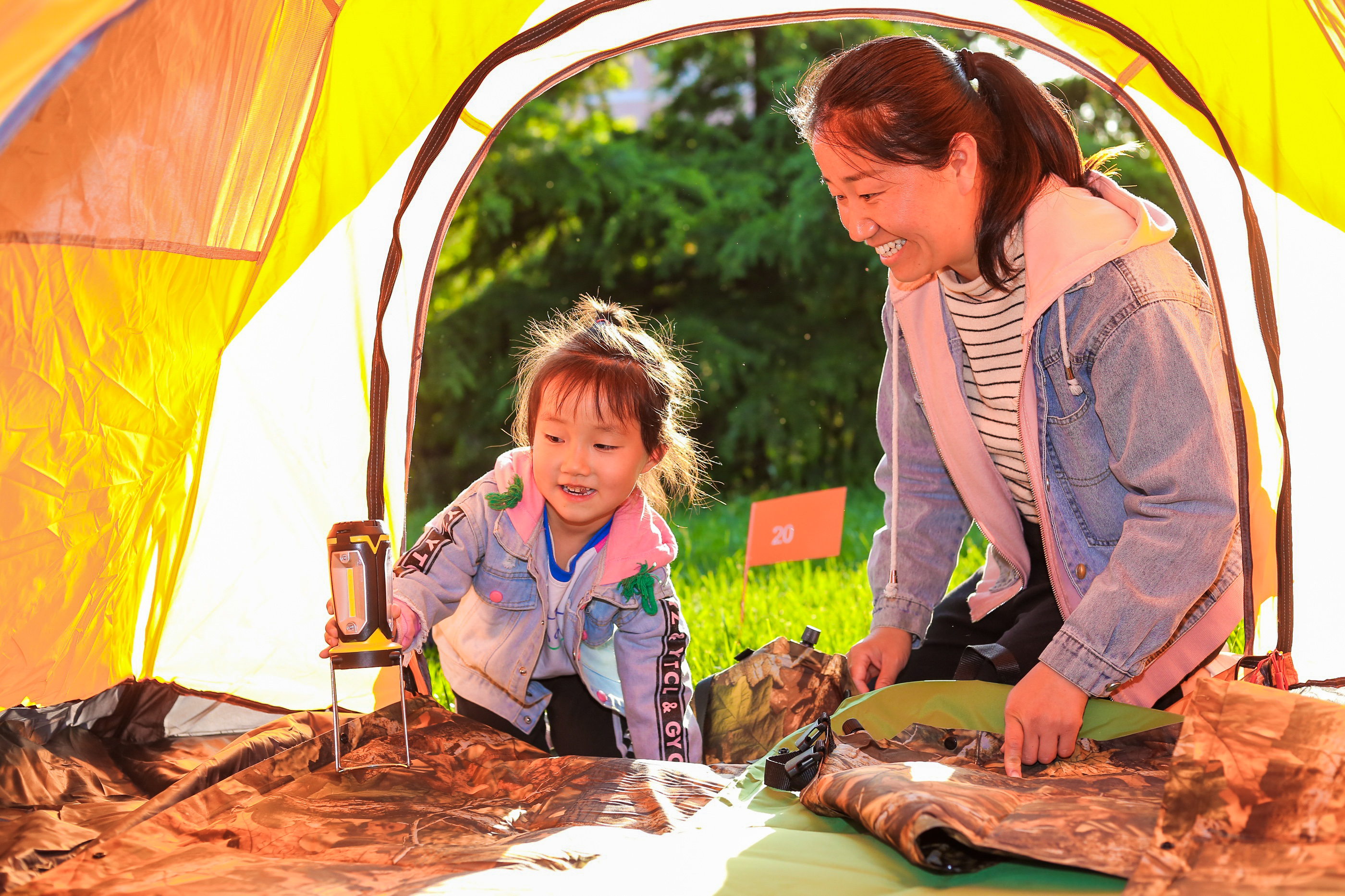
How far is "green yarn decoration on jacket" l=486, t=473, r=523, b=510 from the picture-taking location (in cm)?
227

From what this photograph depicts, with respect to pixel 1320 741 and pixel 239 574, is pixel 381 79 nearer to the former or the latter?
pixel 239 574

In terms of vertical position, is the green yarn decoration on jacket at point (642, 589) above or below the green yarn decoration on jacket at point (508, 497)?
below

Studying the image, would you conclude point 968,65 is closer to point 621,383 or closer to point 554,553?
point 621,383

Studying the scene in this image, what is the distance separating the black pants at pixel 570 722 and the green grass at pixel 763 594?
57 cm

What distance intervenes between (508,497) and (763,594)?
1.66 metres

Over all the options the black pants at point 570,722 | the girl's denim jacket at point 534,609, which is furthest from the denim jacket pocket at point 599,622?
the black pants at point 570,722

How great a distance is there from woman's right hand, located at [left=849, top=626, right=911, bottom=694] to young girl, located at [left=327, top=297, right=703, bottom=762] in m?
0.33

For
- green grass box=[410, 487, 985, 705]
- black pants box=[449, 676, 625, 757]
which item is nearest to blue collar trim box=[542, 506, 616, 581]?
black pants box=[449, 676, 625, 757]

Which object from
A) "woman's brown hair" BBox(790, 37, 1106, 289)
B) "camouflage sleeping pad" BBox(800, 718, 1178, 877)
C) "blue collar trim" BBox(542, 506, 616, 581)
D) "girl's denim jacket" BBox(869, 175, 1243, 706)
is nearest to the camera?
"camouflage sleeping pad" BBox(800, 718, 1178, 877)

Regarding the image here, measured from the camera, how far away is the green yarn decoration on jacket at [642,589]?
2273 millimetres

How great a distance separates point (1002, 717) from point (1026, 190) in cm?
85

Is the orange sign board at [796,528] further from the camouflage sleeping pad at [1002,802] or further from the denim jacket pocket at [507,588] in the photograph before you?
the camouflage sleeping pad at [1002,802]

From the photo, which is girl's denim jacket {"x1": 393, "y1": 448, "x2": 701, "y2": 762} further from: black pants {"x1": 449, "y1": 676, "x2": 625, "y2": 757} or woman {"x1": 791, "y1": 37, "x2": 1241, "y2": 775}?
woman {"x1": 791, "y1": 37, "x2": 1241, "y2": 775}

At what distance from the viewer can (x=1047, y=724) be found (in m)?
→ 1.72
